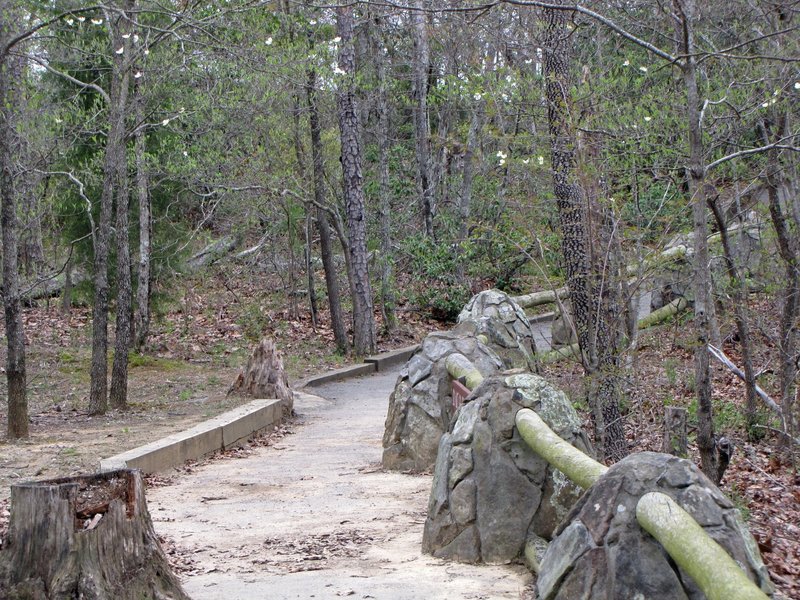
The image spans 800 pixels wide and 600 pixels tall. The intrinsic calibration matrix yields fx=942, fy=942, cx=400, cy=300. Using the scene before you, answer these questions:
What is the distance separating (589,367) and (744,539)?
13.6 feet

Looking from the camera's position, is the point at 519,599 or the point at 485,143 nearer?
the point at 519,599

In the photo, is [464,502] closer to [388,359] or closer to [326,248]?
[388,359]

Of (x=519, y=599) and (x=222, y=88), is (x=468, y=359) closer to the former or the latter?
(x=519, y=599)

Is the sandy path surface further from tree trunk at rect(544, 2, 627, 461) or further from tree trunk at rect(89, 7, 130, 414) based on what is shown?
tree trunk at rect(89, 7, 130, 414)

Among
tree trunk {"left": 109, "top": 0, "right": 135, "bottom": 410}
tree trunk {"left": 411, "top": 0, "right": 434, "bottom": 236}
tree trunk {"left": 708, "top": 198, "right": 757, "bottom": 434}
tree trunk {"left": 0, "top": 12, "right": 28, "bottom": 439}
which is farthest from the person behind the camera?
tree trunk {"left": 411, "top": 0, "right": 434, "bottom": 236}

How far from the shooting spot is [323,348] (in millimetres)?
21609

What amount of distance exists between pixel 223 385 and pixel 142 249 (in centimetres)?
418

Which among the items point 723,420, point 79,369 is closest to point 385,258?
point 79,369

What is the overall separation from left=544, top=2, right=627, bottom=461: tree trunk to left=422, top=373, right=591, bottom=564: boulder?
1.53 meters

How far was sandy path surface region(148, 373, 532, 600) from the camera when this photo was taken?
5.48 metres

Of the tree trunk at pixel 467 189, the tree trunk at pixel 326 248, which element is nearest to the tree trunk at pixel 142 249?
the tree trunk at pixel 326 248

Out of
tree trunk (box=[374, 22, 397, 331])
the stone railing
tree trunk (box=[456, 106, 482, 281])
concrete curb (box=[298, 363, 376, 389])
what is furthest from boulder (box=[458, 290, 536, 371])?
tree trunk (box=[456, 106, 482, 281])

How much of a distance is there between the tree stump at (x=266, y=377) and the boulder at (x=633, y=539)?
10259 millimetres

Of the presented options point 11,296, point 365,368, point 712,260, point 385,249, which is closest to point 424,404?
point 712,260
